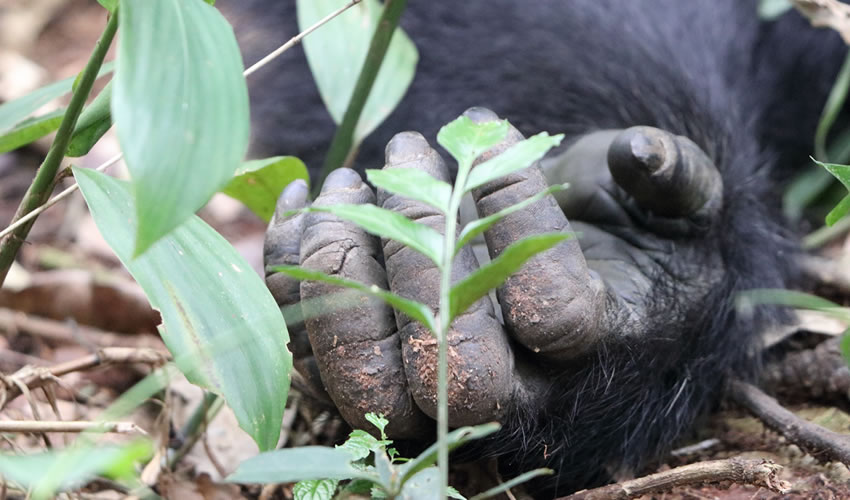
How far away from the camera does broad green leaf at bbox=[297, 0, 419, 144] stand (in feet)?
3.59

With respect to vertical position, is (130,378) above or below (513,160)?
below

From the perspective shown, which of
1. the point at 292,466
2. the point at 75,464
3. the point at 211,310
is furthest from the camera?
the point at 211,310

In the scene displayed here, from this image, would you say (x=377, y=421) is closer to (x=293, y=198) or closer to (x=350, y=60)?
(x=293, y=198)

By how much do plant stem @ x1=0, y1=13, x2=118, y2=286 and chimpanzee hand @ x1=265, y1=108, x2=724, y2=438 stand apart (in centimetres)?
19

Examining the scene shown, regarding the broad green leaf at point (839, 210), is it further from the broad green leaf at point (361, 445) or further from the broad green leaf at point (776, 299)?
the broad green leaf at point (361, 445)

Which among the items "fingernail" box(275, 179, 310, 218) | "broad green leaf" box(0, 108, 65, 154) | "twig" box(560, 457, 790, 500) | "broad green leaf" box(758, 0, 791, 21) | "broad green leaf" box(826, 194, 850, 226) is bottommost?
"twig" box(560, 457, 790, 500)

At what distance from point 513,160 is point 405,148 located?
0.85 feet

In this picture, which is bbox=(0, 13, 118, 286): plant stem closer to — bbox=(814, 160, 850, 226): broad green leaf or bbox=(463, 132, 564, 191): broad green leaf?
bbox=(463, 132, 564, 191): broad green leaf

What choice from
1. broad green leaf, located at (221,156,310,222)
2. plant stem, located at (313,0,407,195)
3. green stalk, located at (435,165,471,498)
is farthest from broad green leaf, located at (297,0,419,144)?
green stalk, located at (435,165,471,498)

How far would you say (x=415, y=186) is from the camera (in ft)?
1.87

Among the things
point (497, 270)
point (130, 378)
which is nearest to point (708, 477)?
point (497, 270)

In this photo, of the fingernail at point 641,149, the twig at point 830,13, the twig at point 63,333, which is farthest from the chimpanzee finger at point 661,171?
the twig at point 63,333

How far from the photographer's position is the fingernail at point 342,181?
2.63 feet

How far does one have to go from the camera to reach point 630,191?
0.88 metres
